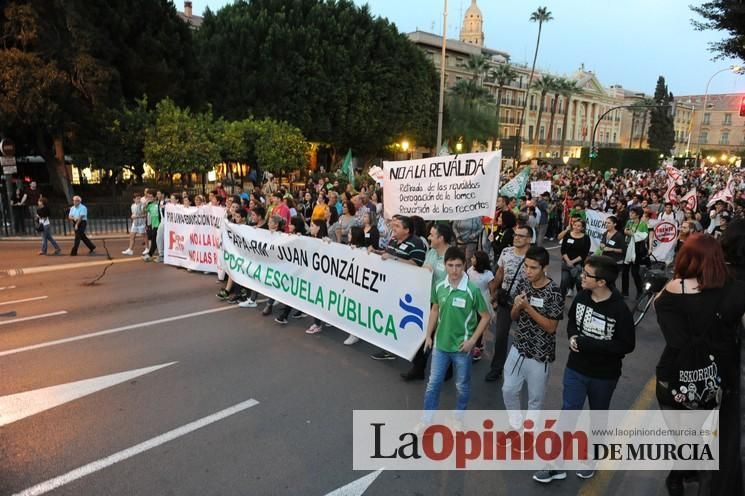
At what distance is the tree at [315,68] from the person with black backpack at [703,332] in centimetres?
3183

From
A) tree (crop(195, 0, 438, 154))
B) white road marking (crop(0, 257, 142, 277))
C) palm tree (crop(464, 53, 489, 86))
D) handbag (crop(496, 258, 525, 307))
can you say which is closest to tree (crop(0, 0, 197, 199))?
tree (crop(195, 0, 438, 154))

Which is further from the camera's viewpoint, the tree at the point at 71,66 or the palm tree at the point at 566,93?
the palm tree at the point at 566,93

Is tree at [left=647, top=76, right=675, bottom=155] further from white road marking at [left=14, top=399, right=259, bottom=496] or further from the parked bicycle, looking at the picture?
white road marking at [left=14, top=399, right=259, bottom=496]

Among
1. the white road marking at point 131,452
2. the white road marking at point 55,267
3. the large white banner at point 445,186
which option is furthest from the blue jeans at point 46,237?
the white road marking at point 131,452

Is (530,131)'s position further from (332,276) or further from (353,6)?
(332,276)

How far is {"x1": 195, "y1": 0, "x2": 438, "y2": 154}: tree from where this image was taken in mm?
33188

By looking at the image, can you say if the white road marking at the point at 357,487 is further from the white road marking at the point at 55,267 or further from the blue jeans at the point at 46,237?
the blue jeans at the point at 46,237

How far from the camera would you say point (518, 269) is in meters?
5.20

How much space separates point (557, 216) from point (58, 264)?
14.7m

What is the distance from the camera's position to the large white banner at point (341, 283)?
566cm

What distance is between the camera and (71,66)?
20.1 meters

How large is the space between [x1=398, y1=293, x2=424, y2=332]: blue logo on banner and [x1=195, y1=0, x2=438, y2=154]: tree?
2938cm

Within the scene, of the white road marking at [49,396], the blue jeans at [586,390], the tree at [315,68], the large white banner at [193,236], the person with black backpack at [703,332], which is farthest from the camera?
the tree at [315,68]

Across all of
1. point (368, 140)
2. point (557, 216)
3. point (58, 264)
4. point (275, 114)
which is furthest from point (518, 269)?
point (368, 140)
